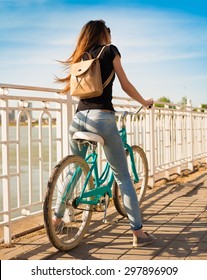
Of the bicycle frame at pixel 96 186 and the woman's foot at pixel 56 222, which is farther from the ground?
the bicycle frame at pixel 96 186

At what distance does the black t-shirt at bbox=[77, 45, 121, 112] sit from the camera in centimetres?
362

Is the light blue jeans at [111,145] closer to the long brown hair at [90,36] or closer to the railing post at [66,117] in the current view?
the long brown hair at [90,36]

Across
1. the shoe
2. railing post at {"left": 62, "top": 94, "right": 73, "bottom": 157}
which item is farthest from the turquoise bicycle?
railing post at {"left": 62, "top": 94, "right": 73, "bottom": 157}

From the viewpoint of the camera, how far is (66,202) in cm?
381

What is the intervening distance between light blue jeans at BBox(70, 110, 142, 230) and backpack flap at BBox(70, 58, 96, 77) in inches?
12.7

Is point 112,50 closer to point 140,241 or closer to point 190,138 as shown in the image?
point 140,241

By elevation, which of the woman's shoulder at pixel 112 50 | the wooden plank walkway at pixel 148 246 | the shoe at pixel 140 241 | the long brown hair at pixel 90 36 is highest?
the long brown hair at pixel 90 36

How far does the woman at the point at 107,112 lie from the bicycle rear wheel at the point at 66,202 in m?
0.15

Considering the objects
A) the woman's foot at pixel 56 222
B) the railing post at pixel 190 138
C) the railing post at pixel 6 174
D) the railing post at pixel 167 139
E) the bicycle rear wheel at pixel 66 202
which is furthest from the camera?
the railing post at pixel 190 138

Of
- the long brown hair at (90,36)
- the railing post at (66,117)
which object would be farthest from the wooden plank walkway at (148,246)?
the long brown hair at (90,36)

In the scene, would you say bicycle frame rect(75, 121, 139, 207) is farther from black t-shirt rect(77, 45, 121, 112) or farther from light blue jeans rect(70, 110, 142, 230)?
black t-shirt rect(77, 45, 121, 112)

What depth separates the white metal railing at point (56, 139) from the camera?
13.4 feet

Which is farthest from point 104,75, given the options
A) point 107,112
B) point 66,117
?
point 66,117
